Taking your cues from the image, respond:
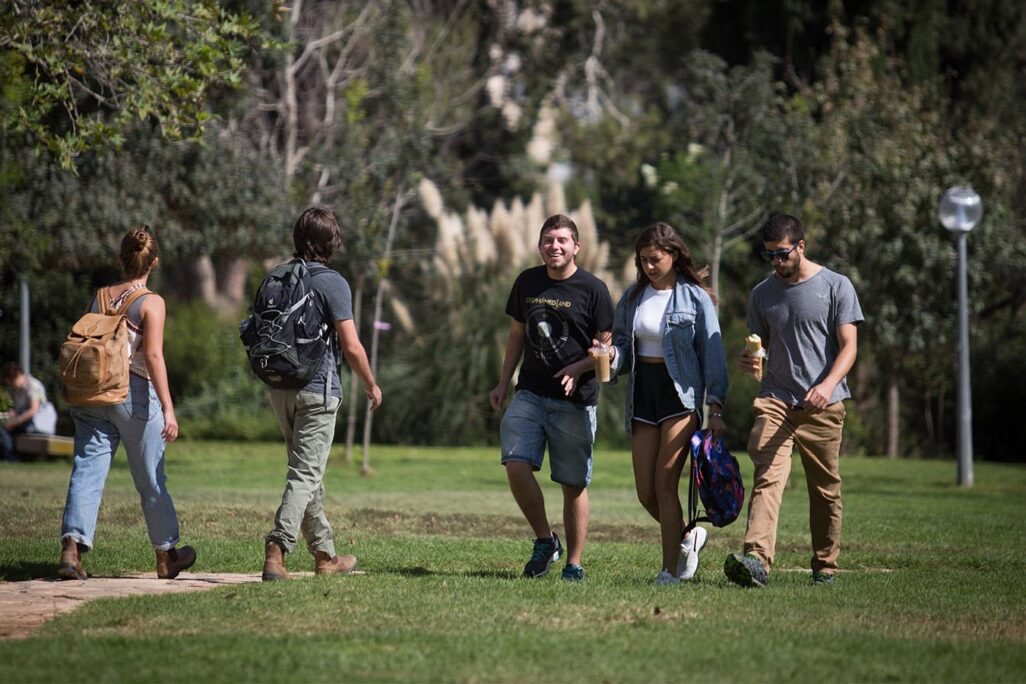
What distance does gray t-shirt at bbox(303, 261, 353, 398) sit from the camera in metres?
8.29

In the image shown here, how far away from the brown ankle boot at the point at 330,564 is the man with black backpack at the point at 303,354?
0.29 meters

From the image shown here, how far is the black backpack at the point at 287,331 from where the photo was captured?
8.16 metres

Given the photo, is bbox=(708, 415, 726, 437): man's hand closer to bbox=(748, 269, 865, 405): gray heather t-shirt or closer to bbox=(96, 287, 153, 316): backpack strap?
bbox=(748, 269, 865, 405): gray heather t-shirt

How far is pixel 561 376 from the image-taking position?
27.8 ft

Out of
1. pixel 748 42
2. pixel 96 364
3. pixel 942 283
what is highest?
pixel 748 42

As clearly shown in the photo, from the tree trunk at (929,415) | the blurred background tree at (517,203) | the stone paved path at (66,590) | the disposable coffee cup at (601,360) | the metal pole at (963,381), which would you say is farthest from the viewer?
the tree trunk at (929,415)

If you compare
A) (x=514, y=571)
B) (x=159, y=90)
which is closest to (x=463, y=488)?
(x=159, y=90)

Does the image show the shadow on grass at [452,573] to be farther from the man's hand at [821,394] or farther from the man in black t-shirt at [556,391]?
the man's hand at [821,394]

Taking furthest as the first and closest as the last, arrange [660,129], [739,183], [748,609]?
[660,129], [739,183], [748,609]

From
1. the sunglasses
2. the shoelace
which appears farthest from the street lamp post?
the shoelace

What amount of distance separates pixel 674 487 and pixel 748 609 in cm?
112

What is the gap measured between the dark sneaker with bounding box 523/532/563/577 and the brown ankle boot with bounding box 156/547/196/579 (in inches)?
72.1

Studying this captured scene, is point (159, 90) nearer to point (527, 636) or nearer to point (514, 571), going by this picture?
point (514, 571)

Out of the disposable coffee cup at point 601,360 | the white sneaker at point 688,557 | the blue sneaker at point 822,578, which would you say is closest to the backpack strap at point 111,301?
the disposable coffee cup at point 601,360
